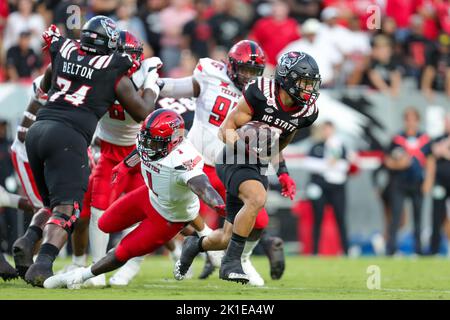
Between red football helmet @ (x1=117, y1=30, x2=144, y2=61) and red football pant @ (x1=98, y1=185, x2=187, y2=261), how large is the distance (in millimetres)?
1421

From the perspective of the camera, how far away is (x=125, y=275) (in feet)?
30.5

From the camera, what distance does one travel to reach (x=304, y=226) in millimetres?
15125

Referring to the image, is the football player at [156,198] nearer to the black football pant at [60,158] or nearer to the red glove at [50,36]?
the black football pant at [60,158]

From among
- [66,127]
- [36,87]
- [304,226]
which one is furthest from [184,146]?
[304,226]

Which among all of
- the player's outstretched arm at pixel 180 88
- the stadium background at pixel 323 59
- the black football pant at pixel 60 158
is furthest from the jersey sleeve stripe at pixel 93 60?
the stadium background at pixel 323 59

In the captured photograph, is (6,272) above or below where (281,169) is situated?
below

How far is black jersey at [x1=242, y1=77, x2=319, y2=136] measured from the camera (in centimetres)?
863

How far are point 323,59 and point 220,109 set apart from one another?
20.0ft

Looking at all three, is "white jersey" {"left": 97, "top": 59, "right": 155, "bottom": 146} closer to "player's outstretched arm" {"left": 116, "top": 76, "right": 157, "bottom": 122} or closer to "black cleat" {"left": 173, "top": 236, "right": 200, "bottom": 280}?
"player's outstretched arm" {"left": 116, "top": 76, "right": 157, "bottom": 122}

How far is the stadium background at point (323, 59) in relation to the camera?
49.4 feet

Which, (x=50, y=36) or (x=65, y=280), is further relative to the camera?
(x=50, y=36)

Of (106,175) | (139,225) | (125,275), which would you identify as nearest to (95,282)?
(125,275)

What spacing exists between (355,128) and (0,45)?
5.69 m

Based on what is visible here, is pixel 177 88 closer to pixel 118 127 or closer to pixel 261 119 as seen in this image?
pixel 118 127
